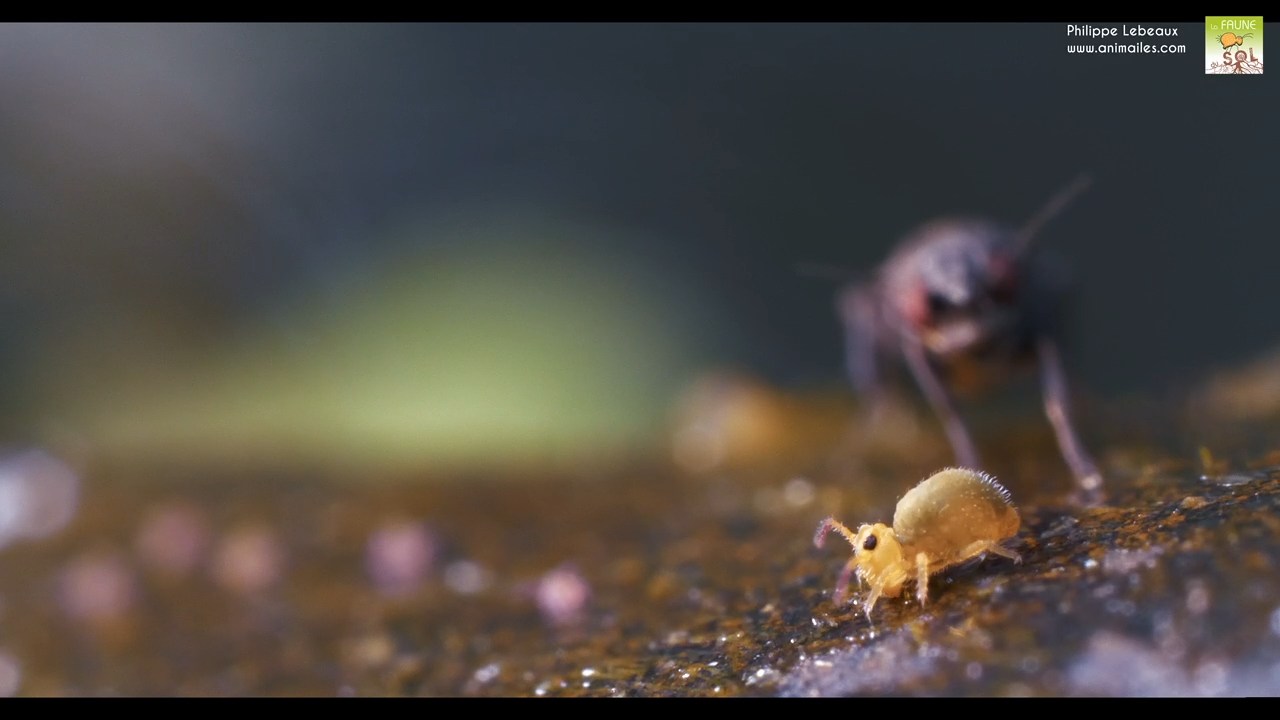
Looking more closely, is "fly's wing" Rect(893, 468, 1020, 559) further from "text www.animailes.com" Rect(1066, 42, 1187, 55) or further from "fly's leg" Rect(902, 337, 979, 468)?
"text www.animailes.com" Rect(1066, 42, 1187, 55)

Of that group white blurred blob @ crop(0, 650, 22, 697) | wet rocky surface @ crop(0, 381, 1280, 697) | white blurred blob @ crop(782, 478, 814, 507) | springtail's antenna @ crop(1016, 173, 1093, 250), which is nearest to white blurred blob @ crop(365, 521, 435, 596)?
wet rocky surface @ crop(0, 381, 1280, 697)

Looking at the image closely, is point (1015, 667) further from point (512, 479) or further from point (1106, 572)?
point (512, 479)

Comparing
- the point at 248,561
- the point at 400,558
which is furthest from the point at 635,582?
the point at 248,561

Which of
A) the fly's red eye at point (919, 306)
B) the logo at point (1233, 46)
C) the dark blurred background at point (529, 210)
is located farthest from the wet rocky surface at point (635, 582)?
the logo at point (1233, 46)

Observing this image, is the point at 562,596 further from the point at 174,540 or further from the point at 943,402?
the point at 174,540

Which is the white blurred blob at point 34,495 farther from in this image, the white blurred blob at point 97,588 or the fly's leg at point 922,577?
the fly's leg at point 922,577
